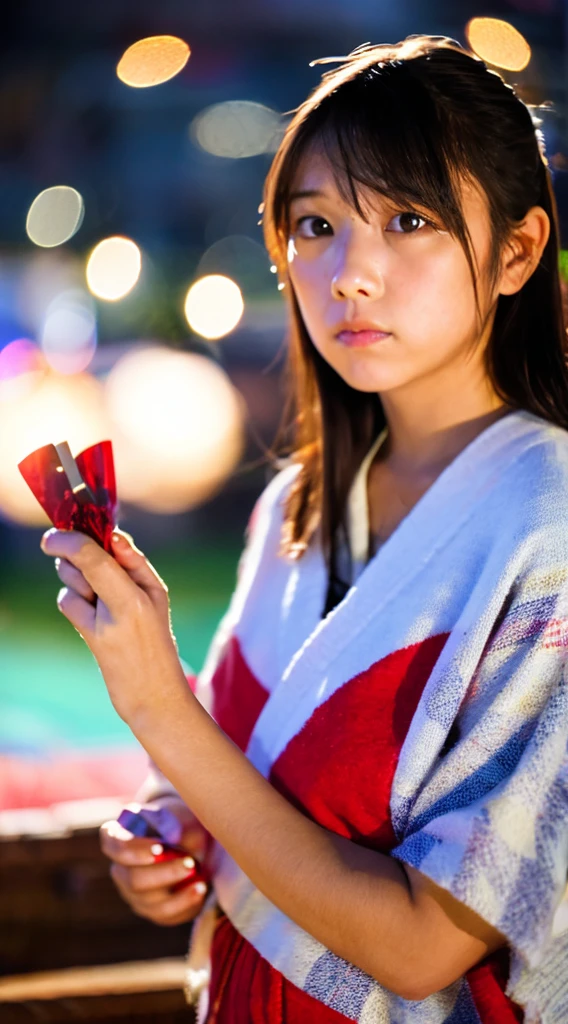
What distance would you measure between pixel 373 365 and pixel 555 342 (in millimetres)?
225

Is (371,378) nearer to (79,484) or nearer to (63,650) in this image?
(79,484)

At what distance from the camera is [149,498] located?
5.55m

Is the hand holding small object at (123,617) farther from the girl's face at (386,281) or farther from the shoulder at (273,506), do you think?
the shoulder at (273,506)

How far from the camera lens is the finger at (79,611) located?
84 cm

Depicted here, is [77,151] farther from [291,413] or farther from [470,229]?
[470,229]

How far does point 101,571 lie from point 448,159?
51 cm

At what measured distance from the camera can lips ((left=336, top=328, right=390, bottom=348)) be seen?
0.93m

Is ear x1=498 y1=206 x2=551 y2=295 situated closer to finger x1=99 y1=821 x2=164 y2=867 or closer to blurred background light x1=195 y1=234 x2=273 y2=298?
finger x1=99 y1=821 x2=164 y2=867

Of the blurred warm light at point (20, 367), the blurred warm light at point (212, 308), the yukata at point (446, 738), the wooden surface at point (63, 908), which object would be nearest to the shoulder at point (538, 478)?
the yukata at point (446, 738)

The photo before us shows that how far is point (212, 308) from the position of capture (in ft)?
8.62

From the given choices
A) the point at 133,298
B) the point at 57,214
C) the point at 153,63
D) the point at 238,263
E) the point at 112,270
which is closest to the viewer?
the point at 153,63

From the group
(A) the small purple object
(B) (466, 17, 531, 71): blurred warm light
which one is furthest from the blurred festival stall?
(A) the small purple object

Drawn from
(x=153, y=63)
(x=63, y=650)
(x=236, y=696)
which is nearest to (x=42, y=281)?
(x=63, y=650)

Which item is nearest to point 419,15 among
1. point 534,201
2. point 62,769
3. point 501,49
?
point 501,49
